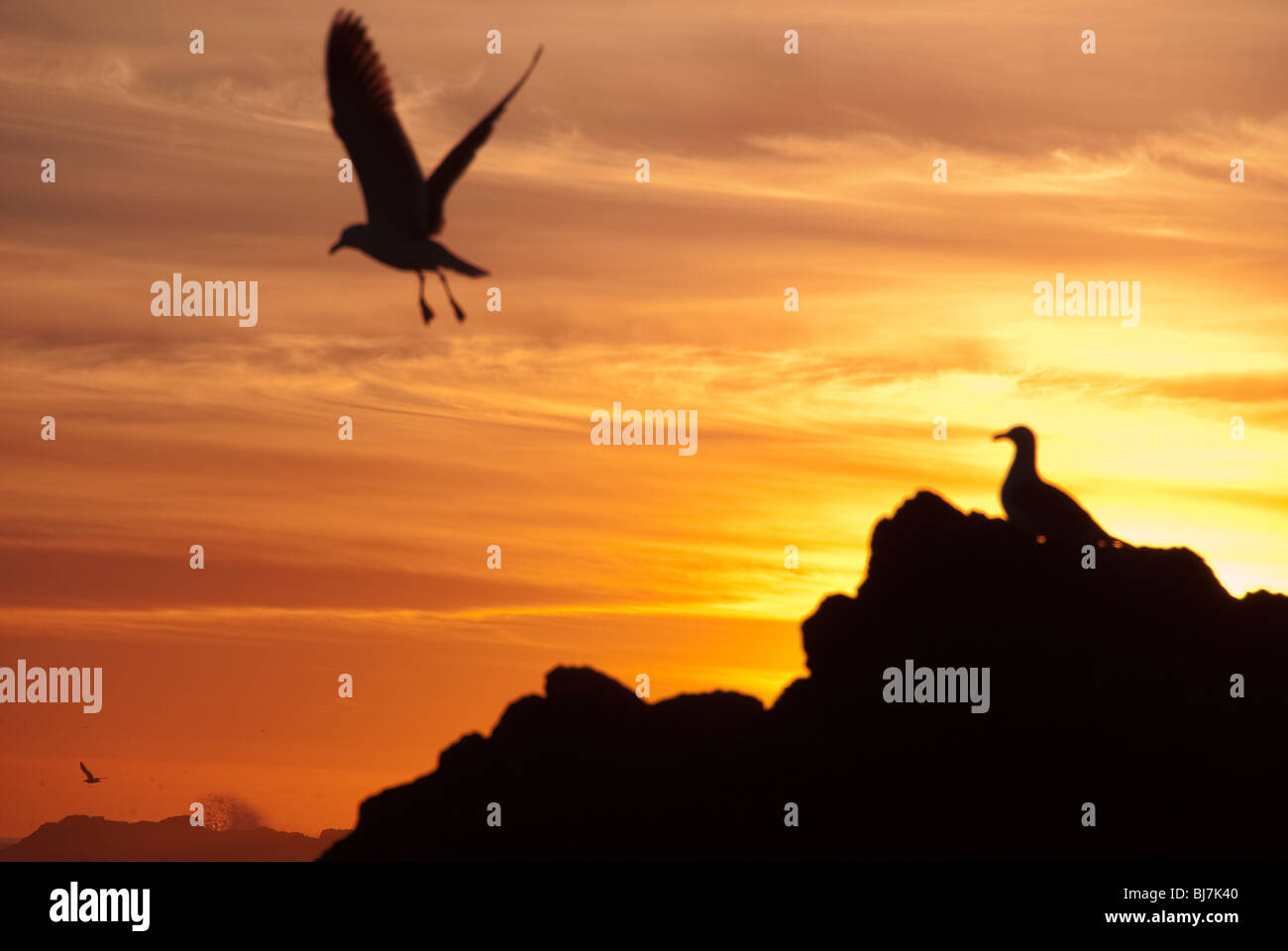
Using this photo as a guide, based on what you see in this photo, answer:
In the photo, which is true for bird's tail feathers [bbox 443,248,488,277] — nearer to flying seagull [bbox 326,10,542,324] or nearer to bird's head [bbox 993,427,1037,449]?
flying seagull [bbox 326,10,542,324]

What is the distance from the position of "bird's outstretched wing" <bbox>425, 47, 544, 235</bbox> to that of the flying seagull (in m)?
0.01

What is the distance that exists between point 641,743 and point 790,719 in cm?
287

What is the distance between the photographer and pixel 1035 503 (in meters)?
24.4

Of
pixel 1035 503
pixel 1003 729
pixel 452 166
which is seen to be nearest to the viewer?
pixel 452 166

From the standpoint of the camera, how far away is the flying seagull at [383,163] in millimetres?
21359

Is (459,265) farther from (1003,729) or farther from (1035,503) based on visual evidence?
(1003,729)

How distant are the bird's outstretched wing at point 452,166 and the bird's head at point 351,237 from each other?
1.44 metres

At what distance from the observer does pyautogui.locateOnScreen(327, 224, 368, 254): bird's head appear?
2295 centimetres

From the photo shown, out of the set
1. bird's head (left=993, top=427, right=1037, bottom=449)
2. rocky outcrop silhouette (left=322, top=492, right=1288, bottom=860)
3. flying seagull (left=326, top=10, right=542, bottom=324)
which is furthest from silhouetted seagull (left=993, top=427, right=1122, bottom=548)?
flying seagull (left=326, top=10, right=542, bottom=324)

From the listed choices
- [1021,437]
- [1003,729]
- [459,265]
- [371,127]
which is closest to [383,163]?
[371,127]

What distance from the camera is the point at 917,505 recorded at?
26.3 m

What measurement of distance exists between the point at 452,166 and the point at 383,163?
1231 mm
